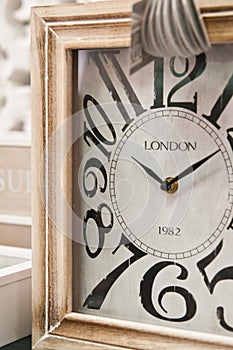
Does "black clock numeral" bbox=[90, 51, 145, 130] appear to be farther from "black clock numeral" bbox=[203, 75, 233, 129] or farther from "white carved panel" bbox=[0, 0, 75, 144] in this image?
"white carved panel" bbox=[0, 0, 75, 144]

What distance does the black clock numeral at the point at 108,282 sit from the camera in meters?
0.74

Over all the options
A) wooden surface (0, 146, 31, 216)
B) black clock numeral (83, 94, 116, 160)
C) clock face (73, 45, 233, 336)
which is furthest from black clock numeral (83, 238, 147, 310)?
wooden surface (0, 146, 31, 216)

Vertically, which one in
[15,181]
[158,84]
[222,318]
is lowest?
[222,318]

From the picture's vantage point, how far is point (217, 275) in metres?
0.70

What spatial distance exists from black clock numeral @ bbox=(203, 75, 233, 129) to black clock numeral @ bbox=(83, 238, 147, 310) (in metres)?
0.16

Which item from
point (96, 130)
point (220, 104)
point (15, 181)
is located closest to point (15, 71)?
point (15, 181)

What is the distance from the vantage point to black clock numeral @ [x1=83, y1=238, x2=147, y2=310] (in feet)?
2.43

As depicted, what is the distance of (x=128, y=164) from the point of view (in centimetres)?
74

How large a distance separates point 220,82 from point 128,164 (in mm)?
129

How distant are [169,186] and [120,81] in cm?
12

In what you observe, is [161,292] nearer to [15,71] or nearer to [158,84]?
[158,84]

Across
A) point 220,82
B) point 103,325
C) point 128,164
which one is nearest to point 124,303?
point 103,325

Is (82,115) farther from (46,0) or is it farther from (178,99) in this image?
(46,0)

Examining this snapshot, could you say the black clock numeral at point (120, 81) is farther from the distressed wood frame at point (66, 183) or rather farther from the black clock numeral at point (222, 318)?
the black clock numeral at point (222, 318)
